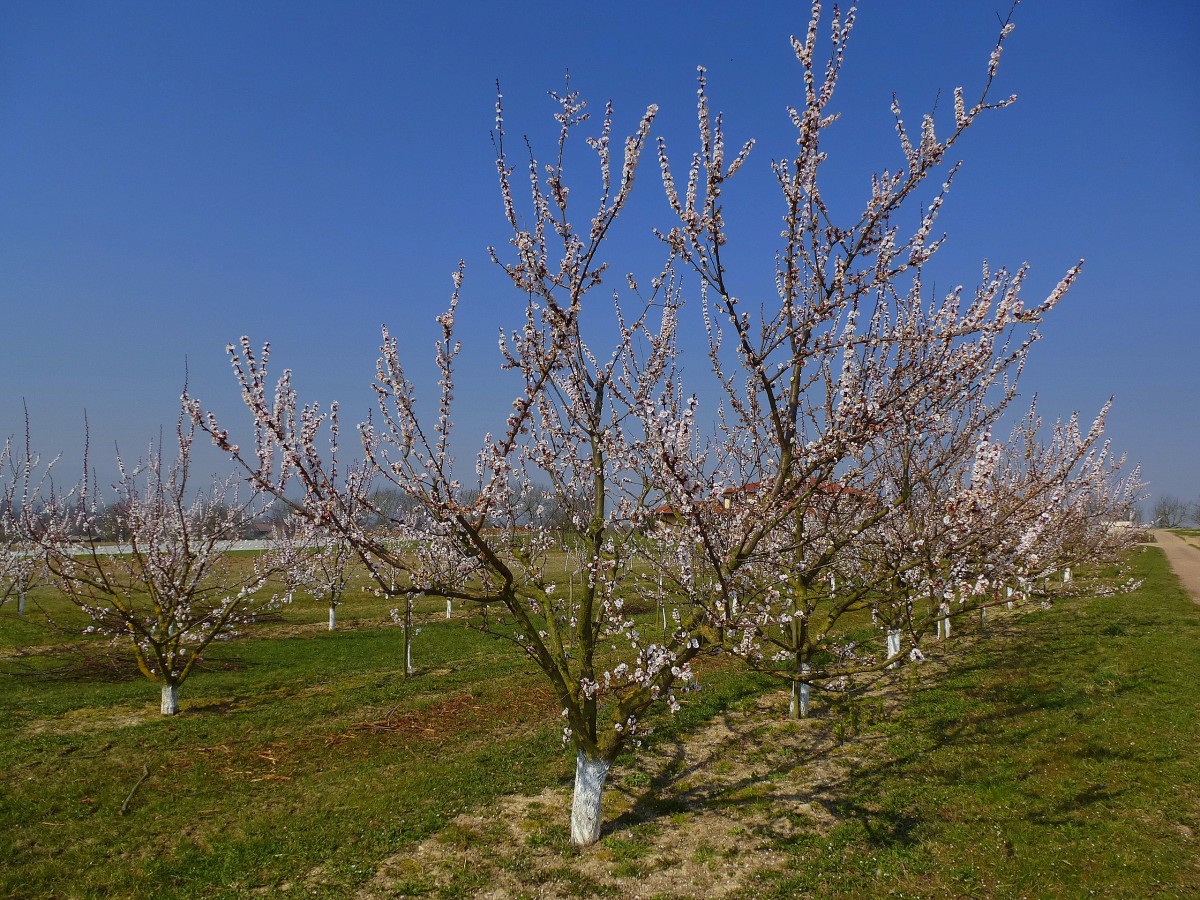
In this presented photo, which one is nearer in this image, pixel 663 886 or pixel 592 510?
pixel 663 886

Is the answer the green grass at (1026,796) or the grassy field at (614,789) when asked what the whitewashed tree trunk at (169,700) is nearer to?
the grassy field at (614,789)

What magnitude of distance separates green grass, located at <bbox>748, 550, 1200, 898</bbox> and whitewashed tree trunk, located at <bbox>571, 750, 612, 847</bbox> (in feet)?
6.03

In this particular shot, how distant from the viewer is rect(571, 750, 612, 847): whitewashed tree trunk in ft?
22.8

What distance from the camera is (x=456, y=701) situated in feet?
43.0

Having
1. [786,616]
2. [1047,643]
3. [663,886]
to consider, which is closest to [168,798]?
[663,886]

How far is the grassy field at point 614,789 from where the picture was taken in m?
6.50

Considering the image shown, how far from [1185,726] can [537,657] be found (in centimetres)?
1094

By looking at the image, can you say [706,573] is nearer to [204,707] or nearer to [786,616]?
[786,616]

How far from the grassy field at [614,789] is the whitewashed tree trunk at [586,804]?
16 centimetres

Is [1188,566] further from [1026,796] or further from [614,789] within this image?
[614,789]

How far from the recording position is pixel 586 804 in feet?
23.1

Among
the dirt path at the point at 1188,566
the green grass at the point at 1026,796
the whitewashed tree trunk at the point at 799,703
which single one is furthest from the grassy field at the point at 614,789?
the dirt path at the point at 1188,566

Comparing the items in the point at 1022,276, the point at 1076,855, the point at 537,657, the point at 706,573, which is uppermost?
the point at 1022,276

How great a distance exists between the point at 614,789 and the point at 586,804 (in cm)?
171
